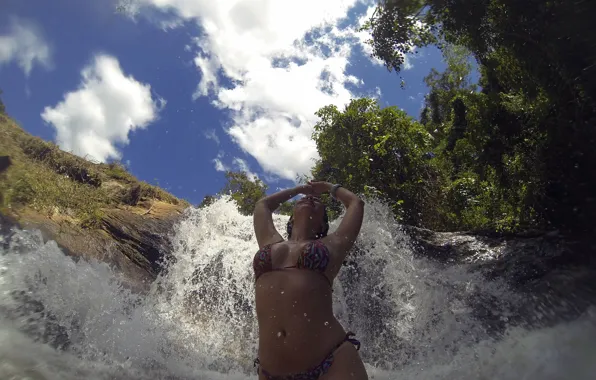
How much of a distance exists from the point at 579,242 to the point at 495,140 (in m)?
2.59

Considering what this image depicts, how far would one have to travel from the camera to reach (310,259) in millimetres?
2420

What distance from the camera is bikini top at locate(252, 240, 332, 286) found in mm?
2420

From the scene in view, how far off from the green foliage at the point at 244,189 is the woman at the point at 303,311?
20696 mm

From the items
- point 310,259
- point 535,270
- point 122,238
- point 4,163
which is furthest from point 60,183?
point 535,270

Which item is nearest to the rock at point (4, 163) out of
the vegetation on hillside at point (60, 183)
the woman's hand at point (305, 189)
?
the vegetation on hillside at point (60, 183)

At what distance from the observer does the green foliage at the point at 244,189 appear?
78.9 ft

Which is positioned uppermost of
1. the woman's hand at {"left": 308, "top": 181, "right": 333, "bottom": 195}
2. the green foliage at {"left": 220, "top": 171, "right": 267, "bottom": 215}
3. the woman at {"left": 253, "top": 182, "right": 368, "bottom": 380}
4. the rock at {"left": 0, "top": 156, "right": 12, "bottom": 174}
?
the green foliage at {"left": 220, "top": 171, "right": 267, "bottom": 215}

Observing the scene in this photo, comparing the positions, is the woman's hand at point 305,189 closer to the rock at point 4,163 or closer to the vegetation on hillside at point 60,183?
the vegetation on hillside at point 60,183

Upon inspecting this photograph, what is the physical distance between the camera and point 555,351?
169 inches

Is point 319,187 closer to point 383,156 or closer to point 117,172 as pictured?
point 383,156

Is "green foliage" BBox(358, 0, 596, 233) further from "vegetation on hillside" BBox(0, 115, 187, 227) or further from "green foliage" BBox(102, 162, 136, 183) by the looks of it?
"green foliage" BBox(102, 162, 136, 183)

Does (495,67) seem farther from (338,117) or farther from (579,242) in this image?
(338,117)

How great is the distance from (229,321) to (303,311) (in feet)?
18.8

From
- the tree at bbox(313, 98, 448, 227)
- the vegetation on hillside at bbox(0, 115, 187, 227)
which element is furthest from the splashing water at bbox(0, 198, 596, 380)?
the tree at bbox(313, 98, 448, 227)
